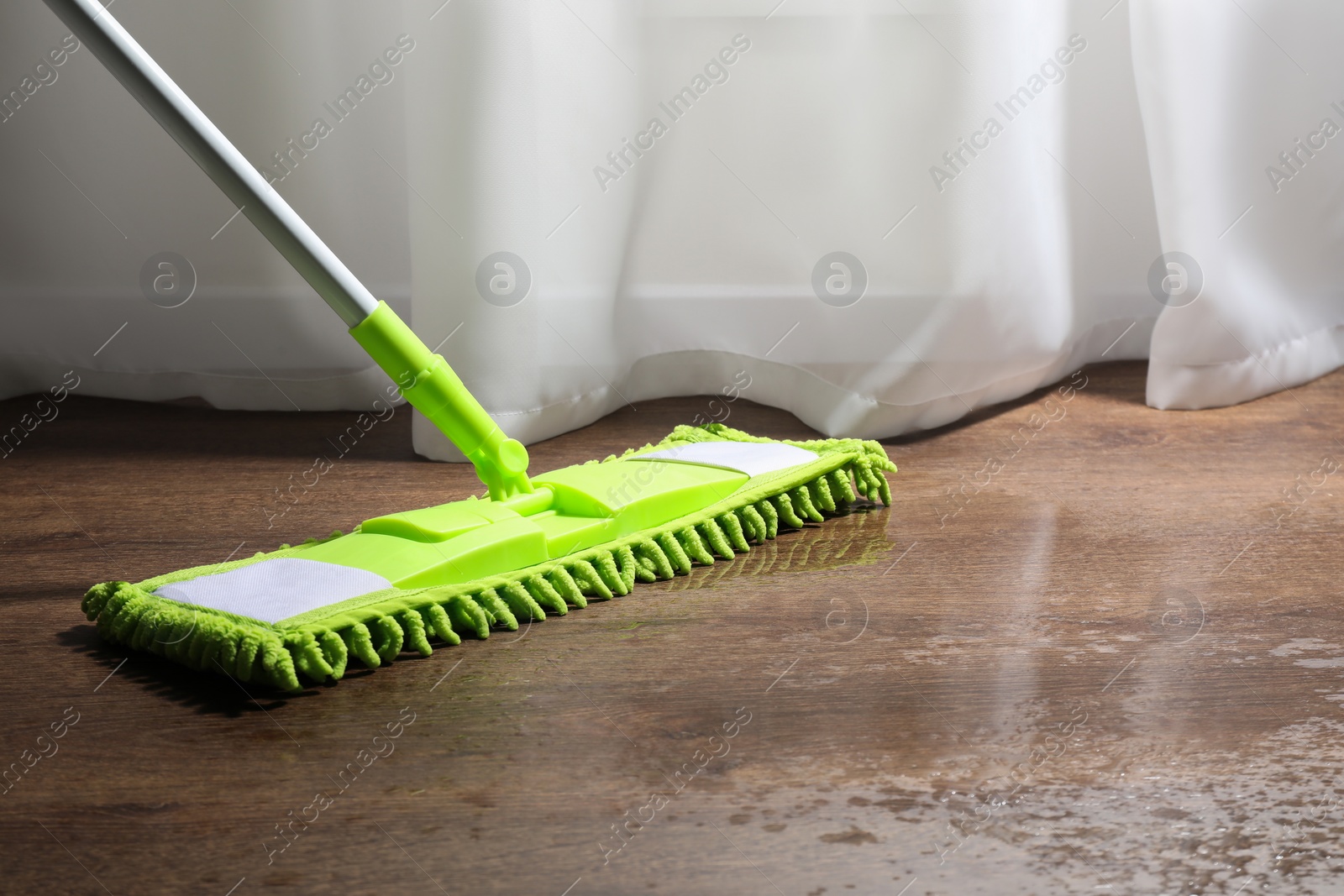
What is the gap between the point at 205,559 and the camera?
87cm

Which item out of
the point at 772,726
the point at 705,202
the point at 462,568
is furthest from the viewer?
the point at 705,202

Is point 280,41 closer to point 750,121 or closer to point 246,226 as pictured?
point 246,226

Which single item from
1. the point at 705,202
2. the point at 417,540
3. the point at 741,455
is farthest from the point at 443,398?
the point at 705,202

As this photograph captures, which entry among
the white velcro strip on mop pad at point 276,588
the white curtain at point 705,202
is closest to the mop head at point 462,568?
the white velcro strip on mop pad at point 276,588

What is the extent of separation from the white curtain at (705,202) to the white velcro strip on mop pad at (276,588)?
0.48 meters

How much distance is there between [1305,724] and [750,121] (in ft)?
3.08

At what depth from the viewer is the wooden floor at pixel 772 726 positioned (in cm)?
49

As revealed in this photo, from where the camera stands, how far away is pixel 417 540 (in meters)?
0.73

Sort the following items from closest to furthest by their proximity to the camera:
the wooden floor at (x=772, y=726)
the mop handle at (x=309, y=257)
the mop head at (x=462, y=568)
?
the wooden floor at (x=772, y=726) < the mop head at (x=462, y=568) < the mop handle at (x=309, y=257)

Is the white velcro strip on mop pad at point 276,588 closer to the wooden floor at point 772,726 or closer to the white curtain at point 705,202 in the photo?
the wooden floor at point 772,726

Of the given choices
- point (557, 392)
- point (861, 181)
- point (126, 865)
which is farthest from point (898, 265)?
point (126, 865)

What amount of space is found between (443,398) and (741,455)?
25 centimetres

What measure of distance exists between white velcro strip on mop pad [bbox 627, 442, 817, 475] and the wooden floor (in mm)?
61

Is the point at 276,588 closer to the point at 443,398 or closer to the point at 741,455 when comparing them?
the point at 443,398
